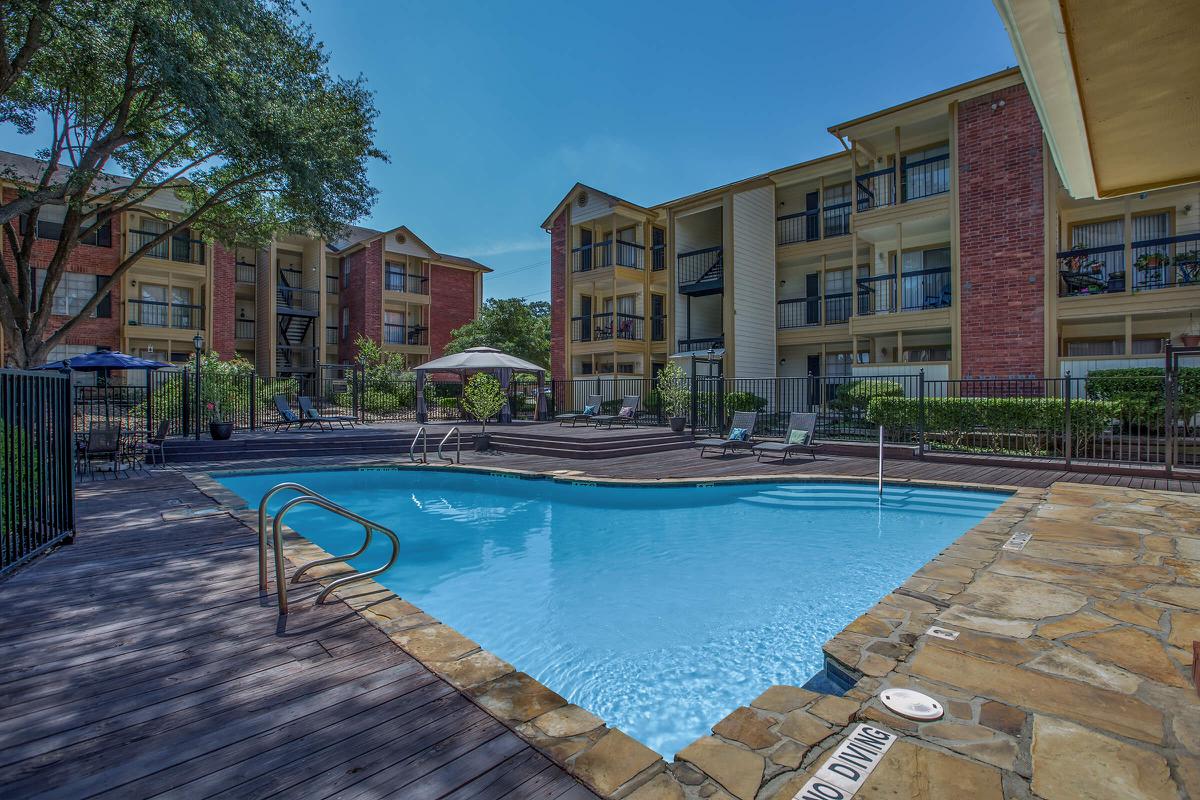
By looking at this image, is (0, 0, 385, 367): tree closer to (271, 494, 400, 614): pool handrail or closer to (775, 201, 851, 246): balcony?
(271, 494, 400, 614): pool handrail

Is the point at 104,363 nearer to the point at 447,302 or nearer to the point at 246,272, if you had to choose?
the point at 246,272

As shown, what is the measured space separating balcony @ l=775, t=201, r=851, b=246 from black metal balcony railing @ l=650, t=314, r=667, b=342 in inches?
216

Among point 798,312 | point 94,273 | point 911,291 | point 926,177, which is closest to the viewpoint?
point 926,177

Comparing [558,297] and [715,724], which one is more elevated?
[558,297]

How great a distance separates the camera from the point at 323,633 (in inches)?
120

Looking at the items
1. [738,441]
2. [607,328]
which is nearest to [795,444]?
[738,441]

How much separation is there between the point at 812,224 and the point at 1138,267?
30.3 feet

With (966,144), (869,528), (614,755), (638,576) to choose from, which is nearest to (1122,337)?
(966,144)

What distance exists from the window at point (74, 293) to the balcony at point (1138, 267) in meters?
31.0

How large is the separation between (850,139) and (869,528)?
13105 millimetres

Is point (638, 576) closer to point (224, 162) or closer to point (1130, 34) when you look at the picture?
point (1130, 34)

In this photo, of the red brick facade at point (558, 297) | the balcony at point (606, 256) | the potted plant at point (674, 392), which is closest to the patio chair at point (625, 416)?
the potted plant at point (674, 392)

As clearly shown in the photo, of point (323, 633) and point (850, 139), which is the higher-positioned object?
point (850, 139)

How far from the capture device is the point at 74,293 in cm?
2127
